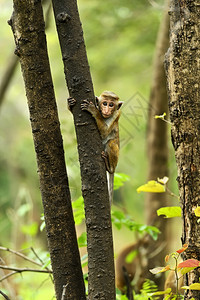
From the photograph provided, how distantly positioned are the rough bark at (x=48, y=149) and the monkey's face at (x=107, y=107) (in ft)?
2.82

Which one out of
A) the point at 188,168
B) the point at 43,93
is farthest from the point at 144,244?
the point at 43,93

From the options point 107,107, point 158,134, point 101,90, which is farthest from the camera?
point 101,90

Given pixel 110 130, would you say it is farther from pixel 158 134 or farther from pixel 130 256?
pixel 158 134

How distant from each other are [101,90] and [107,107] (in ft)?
19.5

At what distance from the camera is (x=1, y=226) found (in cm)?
788

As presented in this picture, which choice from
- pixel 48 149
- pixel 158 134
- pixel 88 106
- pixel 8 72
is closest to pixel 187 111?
pixel 88 106

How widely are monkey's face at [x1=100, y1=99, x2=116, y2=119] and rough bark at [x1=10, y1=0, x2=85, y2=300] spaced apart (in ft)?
2.82

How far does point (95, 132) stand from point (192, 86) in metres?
0.57

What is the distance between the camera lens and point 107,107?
3.14m

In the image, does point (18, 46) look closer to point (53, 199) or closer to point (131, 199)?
point (53, 199)

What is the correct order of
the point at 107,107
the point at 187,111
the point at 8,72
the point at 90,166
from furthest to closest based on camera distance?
the point at 8,72 < the point at 107,107 < the point at 187,111 < the point at 90,166

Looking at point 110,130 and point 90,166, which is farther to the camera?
point 110,130

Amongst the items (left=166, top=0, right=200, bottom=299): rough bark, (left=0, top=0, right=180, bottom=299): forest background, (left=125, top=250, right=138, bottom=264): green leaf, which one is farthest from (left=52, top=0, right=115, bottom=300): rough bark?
(left=0, top=0, right=180, bottom=299): forest background

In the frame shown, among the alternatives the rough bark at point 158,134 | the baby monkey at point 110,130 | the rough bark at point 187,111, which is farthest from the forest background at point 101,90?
the rough bark at point 187,111
